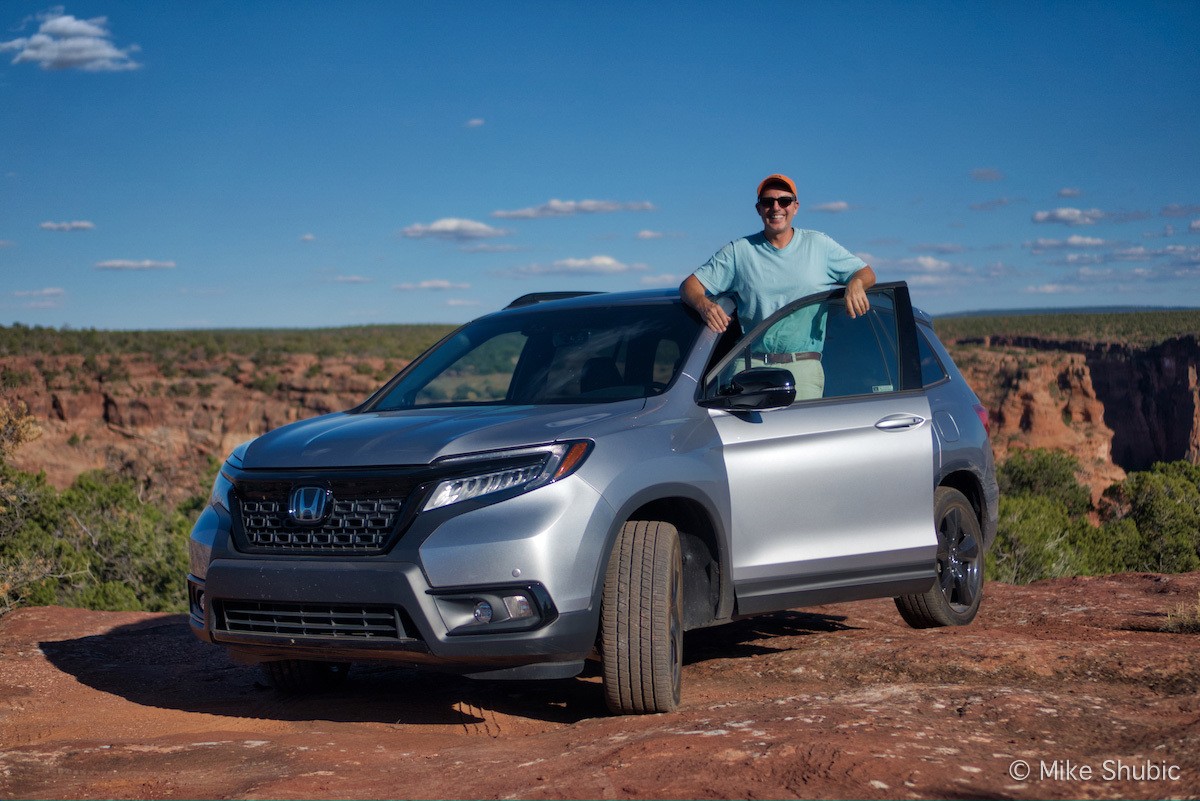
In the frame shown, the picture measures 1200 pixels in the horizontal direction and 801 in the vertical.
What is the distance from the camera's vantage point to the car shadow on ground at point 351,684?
5.75 meters

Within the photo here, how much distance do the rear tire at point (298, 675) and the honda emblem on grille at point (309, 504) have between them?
1.56 m

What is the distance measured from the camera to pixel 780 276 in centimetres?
625

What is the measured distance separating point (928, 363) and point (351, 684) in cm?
365

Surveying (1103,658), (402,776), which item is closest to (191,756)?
(402,776)

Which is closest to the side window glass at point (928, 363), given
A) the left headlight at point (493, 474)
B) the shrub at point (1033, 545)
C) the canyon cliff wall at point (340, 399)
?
the left headlight at point (493, 474)

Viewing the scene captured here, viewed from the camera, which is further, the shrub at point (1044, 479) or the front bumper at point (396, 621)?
the shrub at point (1044, 479)

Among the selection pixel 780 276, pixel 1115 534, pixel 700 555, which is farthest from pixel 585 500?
pixel 1115 534

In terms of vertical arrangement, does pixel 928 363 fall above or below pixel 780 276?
below

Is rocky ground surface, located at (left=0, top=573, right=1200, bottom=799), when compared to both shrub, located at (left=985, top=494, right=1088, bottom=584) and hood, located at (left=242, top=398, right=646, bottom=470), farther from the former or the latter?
shrub, located at (left=985, top=494, right=1088, bottom=584)

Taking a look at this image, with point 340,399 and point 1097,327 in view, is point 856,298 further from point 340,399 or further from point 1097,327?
point 1097,327

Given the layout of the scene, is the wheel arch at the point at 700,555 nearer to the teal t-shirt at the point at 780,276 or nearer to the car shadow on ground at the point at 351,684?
the car shadow on ground at the point at 351,684

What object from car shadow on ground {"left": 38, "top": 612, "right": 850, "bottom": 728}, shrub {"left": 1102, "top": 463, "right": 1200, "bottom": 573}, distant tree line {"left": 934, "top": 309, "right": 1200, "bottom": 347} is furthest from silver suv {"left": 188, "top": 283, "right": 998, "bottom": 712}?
distant tree line {"left": 934, "top": 309, "right": 1200, "bottom": 347}

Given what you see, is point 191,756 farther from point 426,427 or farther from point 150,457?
point 150,457

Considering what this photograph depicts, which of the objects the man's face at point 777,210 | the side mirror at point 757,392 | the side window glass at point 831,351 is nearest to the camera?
the side mirror at point 757,392
